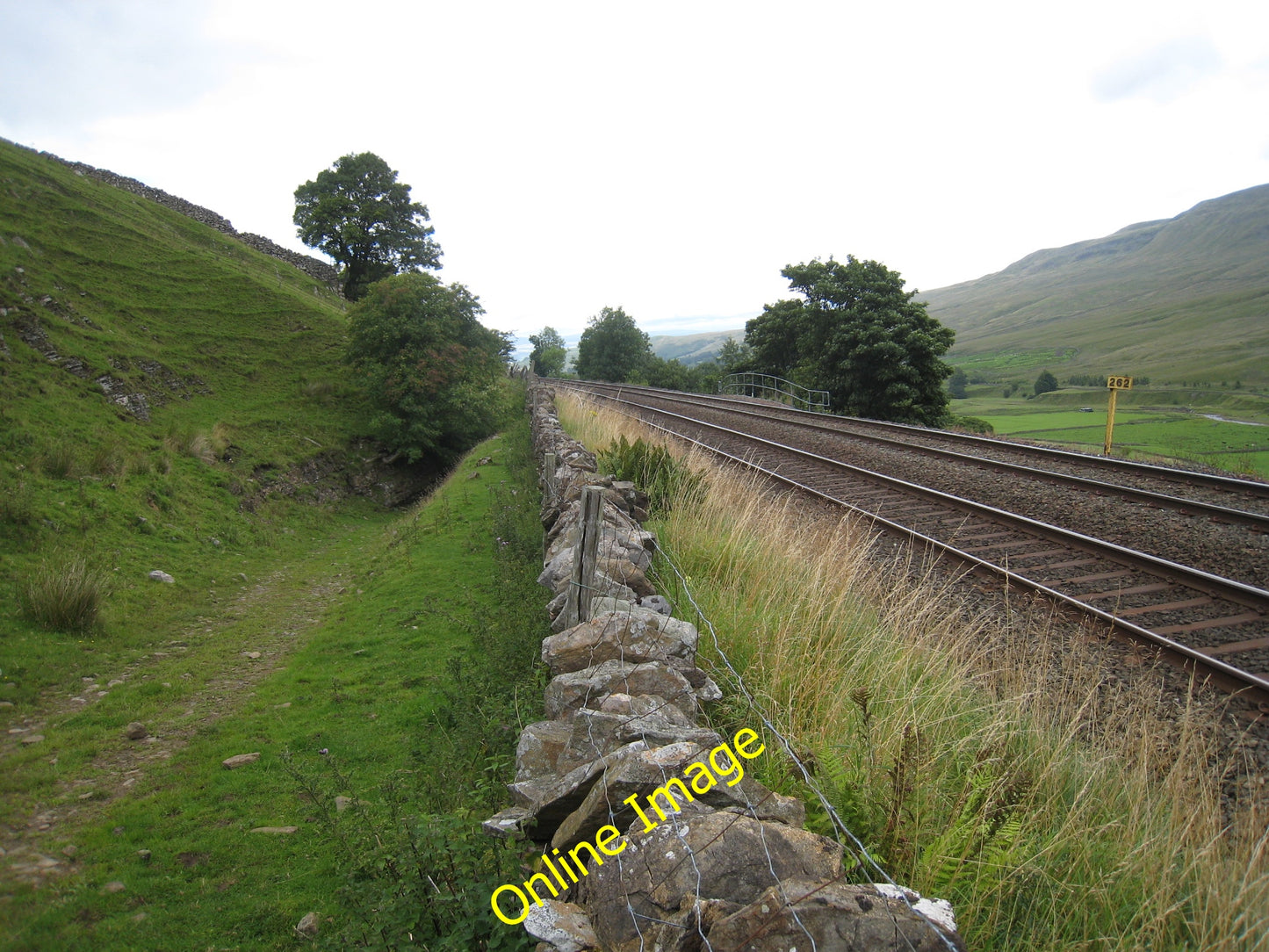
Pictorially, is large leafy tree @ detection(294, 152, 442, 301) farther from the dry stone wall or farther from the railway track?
the dry stone wall

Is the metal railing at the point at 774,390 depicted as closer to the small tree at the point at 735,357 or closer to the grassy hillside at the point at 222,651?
the small tree at the point at 735,357

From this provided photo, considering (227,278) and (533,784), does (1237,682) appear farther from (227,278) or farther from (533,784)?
(227,278)

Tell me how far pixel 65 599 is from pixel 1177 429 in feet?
117

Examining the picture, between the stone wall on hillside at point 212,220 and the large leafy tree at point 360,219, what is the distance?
2482 millimetres

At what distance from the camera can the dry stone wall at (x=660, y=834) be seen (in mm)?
1752

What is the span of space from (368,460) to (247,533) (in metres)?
Answer: 8.17

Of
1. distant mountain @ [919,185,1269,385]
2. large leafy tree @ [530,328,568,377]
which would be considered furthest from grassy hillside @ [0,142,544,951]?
distant mountain @ [919,185,1269,385]

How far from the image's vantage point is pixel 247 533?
46.7ft

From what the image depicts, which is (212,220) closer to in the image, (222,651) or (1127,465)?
(222,651)

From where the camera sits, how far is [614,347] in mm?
74250

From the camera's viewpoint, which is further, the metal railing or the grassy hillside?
the metal railing

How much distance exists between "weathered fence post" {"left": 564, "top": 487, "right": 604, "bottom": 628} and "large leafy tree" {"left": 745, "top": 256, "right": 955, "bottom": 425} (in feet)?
94.0

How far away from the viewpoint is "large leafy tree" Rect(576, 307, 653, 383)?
7275 cm

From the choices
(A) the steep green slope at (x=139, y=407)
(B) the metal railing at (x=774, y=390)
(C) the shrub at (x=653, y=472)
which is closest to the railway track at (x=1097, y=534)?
(C) the shrub at (x=653, y=472)
